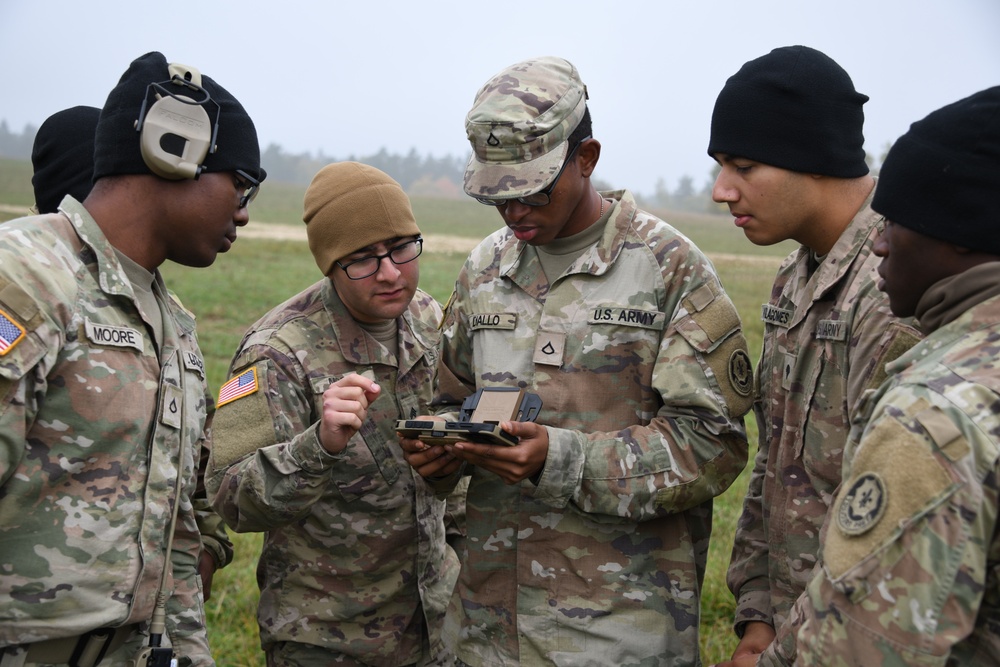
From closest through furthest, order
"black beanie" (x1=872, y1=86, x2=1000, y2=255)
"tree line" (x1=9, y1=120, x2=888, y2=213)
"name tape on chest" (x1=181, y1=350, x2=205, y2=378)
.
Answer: "black beanie" (x1=872, y1=86, x2=1000, y2=255) < "name tape on chest" (x1=181, y1=350, x2=205, y2=378) < "tree line" (x1=9, y1=120, x2=888, y2=213)

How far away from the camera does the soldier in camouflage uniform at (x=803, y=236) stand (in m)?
2.86

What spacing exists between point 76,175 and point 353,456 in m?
1.74

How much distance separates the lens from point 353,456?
146 inches

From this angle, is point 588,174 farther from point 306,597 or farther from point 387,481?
point 306,597

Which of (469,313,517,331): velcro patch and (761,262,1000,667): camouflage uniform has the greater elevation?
(761,262,1000,667): camouflage uniform

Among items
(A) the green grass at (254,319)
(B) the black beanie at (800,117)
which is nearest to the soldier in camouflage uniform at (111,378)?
(B) the black beanie at (800,117)

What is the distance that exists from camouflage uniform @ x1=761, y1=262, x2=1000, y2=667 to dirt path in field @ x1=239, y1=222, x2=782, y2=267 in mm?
29793

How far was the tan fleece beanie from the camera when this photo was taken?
12.1ft

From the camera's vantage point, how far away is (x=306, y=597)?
3771 millimetres

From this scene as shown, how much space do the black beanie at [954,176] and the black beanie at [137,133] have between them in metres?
2.05

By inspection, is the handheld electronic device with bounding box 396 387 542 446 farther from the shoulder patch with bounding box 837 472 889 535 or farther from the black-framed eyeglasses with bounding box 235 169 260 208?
the shoulder patch with bounding box 837 472 889 535

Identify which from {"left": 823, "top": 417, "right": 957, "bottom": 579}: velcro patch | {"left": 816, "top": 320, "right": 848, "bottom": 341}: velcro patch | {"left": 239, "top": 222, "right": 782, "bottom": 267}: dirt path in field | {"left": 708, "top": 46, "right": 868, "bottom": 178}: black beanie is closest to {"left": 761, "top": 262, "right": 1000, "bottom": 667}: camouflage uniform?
{"left": 823, "top": 417, "right": 957, "bottom": 579}: velcro patch

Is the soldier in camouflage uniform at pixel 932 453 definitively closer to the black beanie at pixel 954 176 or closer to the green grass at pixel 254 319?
the black beanie at pixel 954 176

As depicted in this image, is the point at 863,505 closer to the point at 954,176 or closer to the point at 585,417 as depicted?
the point at 954,176
